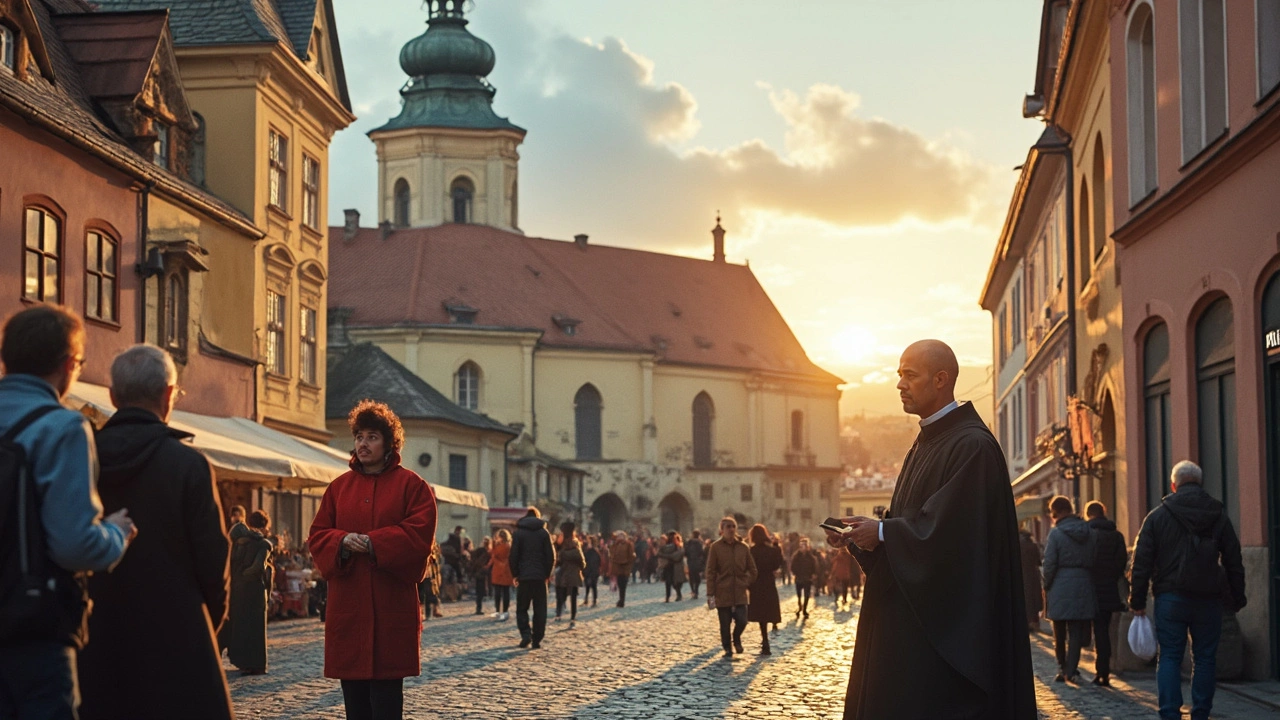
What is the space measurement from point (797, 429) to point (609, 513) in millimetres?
13241

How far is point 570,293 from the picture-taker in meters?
80.0

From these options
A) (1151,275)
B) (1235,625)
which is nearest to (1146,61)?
(1151,275)

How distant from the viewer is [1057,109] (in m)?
27.0

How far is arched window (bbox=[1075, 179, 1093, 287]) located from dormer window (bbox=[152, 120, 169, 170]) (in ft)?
46.6

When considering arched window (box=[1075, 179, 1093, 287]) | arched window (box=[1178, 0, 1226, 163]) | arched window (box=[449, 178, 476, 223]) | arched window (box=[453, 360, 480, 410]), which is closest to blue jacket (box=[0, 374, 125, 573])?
arched window (box=[1178, 0, 1226, 163])

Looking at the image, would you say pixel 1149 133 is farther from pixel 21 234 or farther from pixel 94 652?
pixel 94 652

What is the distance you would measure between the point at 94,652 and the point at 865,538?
298 cm

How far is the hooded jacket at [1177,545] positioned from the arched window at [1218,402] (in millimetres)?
4148

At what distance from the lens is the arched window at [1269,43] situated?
1399 cm

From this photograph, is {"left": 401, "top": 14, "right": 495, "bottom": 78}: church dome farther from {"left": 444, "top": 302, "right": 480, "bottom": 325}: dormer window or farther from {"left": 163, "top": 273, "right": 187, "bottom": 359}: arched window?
{"left": 163, "top": 273, "right": 187, "bottom": 359}: arched window

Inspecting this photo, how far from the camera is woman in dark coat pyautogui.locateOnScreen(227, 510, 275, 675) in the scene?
16.5 meters

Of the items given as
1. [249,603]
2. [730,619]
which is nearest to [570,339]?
[730,619]

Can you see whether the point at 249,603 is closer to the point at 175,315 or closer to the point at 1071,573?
the point at 1071,573

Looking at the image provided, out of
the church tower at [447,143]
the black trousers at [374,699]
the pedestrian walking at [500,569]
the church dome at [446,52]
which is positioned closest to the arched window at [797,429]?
the church tower at [447,143]
